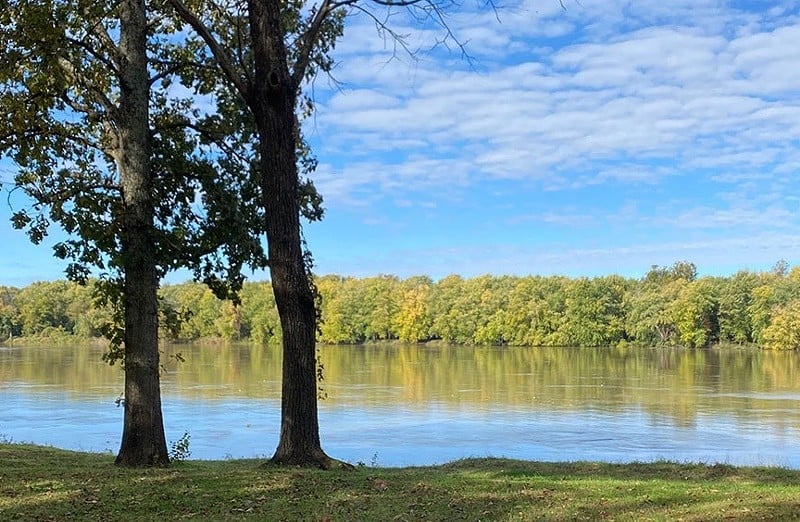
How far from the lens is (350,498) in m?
6.56

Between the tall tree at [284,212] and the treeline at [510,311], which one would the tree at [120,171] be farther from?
the treeline at [510,311]

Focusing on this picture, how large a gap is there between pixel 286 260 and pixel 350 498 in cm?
297

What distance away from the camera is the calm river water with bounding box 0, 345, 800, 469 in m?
18.5

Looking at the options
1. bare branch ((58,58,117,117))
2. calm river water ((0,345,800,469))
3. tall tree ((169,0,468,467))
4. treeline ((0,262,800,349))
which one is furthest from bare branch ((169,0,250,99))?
treeline ((0,262,800,349))

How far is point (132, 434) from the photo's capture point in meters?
9.39

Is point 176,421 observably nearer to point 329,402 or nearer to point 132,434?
point 329,402

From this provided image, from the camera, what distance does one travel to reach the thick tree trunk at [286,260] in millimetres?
8523

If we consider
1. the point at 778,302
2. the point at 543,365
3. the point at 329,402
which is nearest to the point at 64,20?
the point at 329,402

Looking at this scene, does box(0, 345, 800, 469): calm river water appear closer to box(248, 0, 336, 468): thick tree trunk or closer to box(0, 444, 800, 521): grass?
box(248, 0, 336, 468): thick tree trunk

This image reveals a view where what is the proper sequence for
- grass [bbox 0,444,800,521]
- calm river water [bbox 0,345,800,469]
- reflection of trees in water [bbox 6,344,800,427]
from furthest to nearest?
reflection of trees in water [bbox 6,344,800,427] → calm river water [bbox 0,345,800,469] → grass [bbox 0,444,800,521]

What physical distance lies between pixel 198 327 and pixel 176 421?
273 ft

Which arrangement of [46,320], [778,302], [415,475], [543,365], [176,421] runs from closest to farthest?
[415,475] → [176,421] → [543,365] → [778,302] → [46,320]

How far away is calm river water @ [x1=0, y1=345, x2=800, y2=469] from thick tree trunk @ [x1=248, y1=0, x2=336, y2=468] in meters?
5.84

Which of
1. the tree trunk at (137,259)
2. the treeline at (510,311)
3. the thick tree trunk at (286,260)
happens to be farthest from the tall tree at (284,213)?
the treeline at (510,311)
